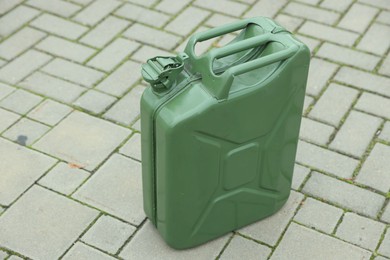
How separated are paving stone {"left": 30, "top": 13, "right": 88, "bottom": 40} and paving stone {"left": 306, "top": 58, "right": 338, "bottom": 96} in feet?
5.30

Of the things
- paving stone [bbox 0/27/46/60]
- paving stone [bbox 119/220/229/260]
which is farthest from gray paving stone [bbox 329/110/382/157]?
paving stone [bbox 0/27/46/60]

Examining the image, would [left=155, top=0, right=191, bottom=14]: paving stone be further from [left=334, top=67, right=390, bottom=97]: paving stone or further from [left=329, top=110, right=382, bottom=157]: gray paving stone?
[left=329, top=110, right=382, bottom=157]: gray paving stone

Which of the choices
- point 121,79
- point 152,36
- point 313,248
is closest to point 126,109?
point 121,79

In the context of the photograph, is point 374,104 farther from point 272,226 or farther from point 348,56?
point 272,226

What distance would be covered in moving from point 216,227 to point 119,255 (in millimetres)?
474

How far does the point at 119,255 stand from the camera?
10.2ft

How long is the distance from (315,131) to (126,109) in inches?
44.5

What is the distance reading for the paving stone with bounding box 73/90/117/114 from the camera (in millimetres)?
3979


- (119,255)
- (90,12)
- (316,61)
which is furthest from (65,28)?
(119,255)

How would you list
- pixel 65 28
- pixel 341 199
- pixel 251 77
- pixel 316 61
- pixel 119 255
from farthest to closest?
pixel 65 28, pixel 316 61, pixel 341 199, pixel 119 255, pixel 251 77

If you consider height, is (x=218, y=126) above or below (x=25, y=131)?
above

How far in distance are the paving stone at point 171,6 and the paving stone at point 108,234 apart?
6.83 feet

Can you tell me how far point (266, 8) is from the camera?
16.1 feet

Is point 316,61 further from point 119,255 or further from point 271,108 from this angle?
point 119,255
